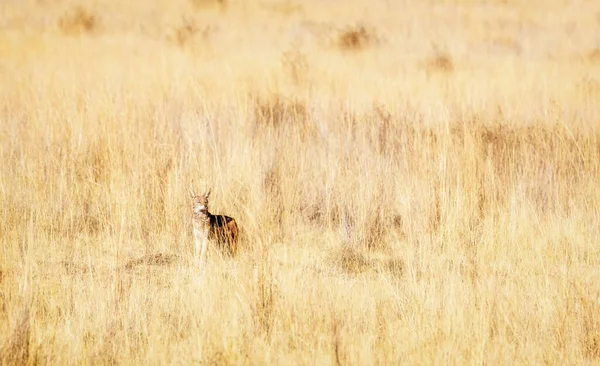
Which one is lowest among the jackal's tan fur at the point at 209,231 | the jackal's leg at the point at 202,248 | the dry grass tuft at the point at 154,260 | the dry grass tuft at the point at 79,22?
the dry grass tuft at the point at 154,260

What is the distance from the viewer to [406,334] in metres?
3.17

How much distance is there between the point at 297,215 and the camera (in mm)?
5199

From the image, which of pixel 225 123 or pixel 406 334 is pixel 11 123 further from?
pixel 406 334

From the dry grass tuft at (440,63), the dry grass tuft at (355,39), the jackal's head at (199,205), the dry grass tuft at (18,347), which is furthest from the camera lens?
the dry grass tuft at (355,39)

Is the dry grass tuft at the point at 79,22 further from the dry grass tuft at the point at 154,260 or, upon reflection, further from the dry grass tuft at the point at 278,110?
the dry grass tuft at the point at 154,260

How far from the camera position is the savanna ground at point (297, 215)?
3.11 metres

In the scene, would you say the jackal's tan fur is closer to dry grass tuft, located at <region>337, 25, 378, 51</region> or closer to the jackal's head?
the jackal's head

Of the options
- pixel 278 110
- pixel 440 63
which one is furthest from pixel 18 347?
pixel 440 63

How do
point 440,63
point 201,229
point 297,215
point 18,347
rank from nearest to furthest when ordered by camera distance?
point 18,347 → point 201,229 → point 297,215 → point 440,63

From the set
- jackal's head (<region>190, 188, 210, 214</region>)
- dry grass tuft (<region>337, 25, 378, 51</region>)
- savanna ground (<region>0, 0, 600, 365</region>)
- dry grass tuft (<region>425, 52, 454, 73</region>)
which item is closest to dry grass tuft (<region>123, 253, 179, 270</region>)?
savanna ground (<region>0, 0, 600, 365</region>)

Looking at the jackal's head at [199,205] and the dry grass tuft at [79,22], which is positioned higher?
the dry grass tuft at [79,22]

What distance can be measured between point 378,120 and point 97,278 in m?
3.63

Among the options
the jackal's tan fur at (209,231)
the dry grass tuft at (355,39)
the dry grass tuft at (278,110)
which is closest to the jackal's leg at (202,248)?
the jackal's tan fur at (209,231)

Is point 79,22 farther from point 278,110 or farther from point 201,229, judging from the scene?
point 201,229
